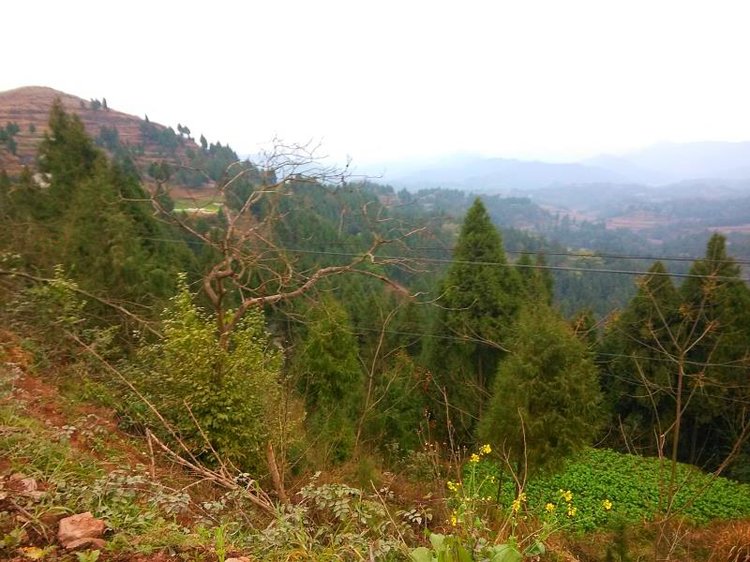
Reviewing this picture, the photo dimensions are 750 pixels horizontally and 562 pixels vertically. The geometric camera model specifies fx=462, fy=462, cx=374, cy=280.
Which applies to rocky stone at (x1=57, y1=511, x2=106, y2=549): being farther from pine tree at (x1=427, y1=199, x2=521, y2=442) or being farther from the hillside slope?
the hillside slope

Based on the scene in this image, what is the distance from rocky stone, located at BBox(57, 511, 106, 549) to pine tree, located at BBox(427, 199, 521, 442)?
39.3 feet

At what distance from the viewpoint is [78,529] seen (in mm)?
2383

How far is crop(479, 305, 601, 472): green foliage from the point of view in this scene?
8.03m

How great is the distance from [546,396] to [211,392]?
5595 millimetres

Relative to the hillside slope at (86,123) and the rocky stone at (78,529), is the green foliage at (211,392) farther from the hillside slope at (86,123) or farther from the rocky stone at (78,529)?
the hillside slope at (86,123)

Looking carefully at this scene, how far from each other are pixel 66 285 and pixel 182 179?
383 centimetres

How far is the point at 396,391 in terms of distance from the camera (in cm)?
1402

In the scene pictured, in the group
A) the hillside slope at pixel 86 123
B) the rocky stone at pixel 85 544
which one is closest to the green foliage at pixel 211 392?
the rocky stone at pixel 85 544

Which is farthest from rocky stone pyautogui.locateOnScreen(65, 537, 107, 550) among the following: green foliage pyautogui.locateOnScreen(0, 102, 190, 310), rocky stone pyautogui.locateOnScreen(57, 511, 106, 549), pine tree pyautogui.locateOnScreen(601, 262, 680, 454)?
pine tree pyautogui.locateOnScreen(601, 262, 680, 454)

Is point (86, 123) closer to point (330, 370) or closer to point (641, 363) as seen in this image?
point (330, 370)

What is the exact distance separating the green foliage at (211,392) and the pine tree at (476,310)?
880 centimetres

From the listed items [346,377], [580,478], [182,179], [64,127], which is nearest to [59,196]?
[64,127]

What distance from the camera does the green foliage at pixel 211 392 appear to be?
5.47m

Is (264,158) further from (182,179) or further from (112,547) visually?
(112,547)
